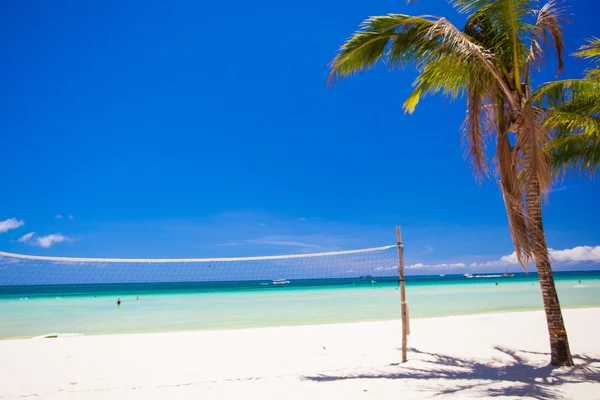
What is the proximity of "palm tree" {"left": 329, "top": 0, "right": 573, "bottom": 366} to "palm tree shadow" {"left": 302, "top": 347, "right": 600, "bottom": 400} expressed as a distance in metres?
0.38

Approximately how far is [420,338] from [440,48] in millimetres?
5893

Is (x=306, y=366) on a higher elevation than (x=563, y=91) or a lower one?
lower

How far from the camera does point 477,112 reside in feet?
18.1

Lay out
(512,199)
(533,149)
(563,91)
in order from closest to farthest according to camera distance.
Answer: (533,149), (512,199), (563,91)

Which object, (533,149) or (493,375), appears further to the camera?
(493,375)

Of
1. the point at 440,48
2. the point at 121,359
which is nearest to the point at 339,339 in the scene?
the point at 121,359

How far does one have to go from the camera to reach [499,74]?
5.11 m

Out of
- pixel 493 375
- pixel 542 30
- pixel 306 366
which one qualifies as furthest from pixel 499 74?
pixel 306 366

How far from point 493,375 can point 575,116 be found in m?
3.57

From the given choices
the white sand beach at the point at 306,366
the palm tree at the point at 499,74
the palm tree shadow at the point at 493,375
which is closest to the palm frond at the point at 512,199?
the palm tree at the point at 499,74

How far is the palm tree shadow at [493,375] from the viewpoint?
13.7 ft

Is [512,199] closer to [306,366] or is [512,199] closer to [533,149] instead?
[533,149]

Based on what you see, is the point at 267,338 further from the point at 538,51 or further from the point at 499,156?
the point at 538,51

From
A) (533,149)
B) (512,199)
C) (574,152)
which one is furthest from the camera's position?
(574,152)
